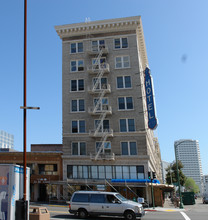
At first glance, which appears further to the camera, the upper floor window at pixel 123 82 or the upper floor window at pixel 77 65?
the upper floor window at pixel 77 65

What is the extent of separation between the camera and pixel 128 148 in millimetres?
38625

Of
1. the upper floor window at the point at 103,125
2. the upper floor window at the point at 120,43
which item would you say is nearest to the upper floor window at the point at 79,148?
the upper floor window at the point at 103,125

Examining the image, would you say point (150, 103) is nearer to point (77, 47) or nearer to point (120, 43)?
point (120, 43)

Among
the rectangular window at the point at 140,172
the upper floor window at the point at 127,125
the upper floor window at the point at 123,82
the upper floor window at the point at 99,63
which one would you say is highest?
the upper floor window at the point at 99,63

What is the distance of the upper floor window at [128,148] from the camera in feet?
126

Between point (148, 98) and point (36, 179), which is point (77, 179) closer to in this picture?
point (36, 179)

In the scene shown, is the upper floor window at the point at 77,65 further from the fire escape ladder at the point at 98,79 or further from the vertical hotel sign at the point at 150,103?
the vertical hotel sign at the point at 150,103

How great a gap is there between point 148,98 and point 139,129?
15.7ft

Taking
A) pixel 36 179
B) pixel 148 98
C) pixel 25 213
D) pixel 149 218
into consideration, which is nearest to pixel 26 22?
pixel 25 213

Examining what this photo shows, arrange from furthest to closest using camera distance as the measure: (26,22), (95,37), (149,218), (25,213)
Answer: (95,37)
(149,218)
(26,22)
(25,213)

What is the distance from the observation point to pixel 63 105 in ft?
139

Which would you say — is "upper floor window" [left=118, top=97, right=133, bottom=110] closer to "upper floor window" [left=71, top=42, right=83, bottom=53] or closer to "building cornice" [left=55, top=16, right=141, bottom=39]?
"upper floor window" [left=71, top=42, right=83, bottom=53]

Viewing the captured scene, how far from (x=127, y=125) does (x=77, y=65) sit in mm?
13283

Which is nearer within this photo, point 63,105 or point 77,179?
point 77,179
